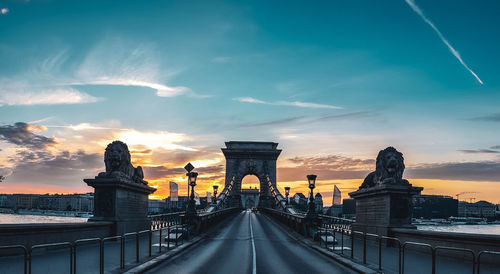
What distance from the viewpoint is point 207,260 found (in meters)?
15.9

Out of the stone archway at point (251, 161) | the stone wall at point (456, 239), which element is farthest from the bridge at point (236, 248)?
the stone archway at point (251, 161)

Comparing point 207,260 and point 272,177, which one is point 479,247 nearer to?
point 207,260

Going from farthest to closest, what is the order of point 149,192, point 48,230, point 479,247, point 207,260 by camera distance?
1. point 149,192
2. point 207,260
3. point 48,230
4. point 479,247

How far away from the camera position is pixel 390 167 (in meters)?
19.7

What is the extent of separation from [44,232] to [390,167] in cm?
1384

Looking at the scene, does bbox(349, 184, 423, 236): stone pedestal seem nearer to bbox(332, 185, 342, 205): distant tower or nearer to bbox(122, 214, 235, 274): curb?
bbox(122, 214, 235, 274): curb

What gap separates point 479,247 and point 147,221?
17962 millimetres

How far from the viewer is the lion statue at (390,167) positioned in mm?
19562

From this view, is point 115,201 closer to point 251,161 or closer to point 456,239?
point 456,239

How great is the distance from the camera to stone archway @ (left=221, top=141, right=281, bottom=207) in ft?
388

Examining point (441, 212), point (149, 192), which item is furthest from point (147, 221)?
point (441, 212)

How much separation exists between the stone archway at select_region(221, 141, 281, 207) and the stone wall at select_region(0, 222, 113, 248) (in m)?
100.0

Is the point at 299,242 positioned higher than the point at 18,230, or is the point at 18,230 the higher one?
the point at 18,230

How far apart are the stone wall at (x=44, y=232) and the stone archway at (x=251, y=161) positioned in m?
100.0
